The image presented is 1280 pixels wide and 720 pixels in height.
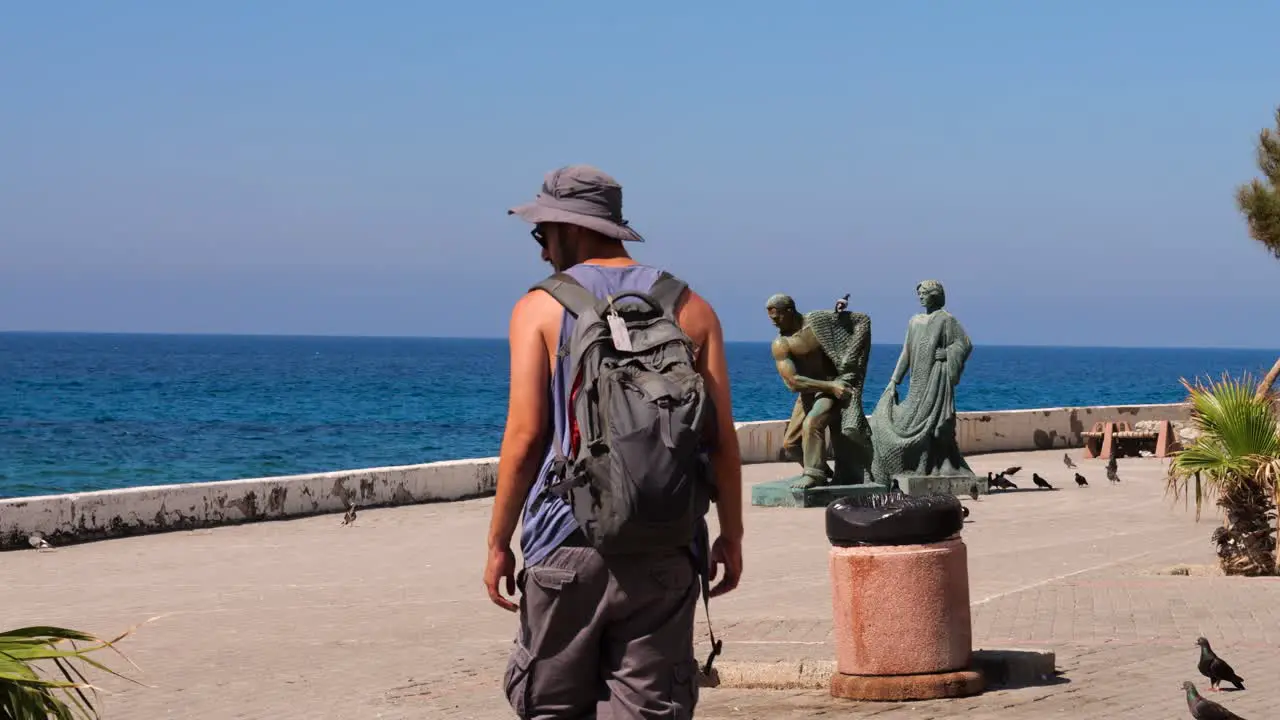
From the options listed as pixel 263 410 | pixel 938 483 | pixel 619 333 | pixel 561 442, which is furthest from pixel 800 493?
pixel 263 410

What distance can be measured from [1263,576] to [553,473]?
29.6ft

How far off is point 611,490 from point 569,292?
0.61 meters

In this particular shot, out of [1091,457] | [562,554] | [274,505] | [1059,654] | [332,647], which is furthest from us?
[1091,457]

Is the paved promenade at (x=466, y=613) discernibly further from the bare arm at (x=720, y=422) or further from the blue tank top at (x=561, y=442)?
the blue tank top at (x=561, y=442)

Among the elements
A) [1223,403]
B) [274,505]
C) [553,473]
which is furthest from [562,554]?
[274,505]

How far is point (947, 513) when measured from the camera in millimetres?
8297

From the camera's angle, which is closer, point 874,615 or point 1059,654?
point 874,615

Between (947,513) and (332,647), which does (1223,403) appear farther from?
(332,647)

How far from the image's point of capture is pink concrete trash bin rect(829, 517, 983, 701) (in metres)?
8.23

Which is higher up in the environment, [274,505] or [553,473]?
[553,473]

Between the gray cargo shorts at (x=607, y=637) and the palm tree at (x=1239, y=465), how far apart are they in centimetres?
829

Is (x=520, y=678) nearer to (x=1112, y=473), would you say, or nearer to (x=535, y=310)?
(x=535, y=310)

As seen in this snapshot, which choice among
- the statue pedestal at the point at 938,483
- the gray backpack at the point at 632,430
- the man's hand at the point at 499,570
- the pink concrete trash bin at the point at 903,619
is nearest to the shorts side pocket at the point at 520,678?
the man's hand at the point at 499,570

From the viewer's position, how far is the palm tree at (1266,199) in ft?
86.2
